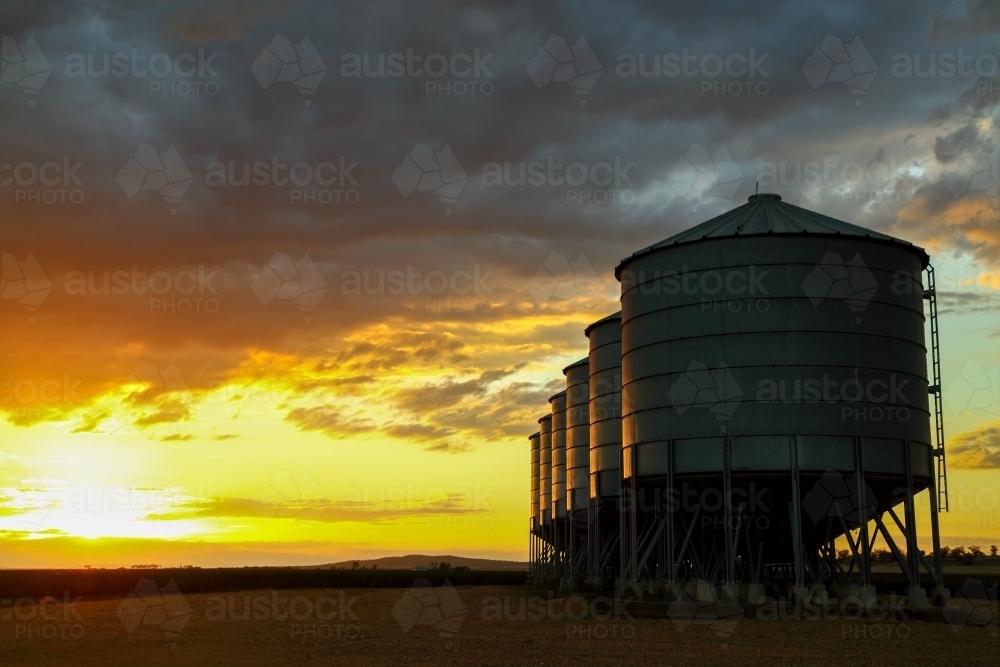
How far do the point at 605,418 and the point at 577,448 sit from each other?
11792mm

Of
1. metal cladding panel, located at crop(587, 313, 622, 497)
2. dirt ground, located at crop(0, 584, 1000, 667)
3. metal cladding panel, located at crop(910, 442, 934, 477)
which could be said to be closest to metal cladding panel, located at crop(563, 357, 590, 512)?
metal cladding panel, located at crop(587, 313, 622, 497)

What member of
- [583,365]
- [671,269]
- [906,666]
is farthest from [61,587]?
[906,666]

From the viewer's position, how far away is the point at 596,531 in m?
43.7

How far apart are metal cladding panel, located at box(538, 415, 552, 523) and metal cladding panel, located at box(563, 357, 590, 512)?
1047cm

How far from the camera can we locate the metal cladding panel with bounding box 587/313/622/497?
1635 inches

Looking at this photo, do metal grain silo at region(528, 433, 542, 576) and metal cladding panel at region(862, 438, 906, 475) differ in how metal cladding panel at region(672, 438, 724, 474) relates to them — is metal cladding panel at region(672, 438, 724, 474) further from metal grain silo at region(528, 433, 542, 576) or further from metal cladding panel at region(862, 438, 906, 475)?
metal grain silo at region(528, 433, 542, 576)

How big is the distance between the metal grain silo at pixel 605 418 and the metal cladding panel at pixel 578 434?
6710mm

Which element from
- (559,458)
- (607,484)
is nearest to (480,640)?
(607,484)

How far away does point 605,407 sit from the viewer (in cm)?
4228

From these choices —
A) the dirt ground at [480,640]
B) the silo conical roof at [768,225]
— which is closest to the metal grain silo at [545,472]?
the dirt ground at [480,640]

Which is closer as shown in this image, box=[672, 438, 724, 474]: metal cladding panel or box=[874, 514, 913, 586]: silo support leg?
box=[672, 438, 724, 474]: metal cladding panel

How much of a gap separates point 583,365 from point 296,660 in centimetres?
3566

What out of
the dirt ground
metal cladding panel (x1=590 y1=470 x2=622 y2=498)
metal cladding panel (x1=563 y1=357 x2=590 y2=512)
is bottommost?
the dirt ground

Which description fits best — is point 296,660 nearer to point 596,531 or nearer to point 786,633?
point 786,633
